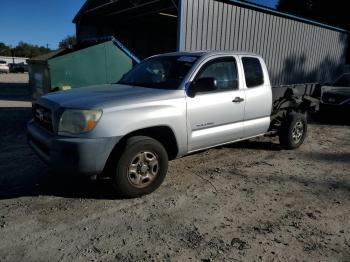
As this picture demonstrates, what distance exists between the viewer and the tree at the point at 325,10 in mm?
24016

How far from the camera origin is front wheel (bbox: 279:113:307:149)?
5.91m

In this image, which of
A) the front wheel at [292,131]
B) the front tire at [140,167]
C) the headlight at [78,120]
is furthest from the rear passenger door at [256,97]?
the headlight at [78,120]

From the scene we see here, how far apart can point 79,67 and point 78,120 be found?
480cm

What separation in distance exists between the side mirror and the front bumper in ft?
4.02

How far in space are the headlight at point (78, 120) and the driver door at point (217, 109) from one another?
1.25 metres

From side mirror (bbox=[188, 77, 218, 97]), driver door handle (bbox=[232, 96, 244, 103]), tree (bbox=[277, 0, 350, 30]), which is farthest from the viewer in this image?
tree (bbox=[277, 0, 350, 30])

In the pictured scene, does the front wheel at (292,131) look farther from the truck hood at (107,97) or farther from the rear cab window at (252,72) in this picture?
the truck hood at (107,97)

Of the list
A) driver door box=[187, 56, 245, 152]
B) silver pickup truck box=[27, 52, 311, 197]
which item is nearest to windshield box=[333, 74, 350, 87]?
silver pickup truck box=[27, 52, 311, 197]

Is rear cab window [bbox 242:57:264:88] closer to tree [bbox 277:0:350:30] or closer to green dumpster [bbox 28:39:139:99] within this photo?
green dumpster [bbox 28:39:139:99]

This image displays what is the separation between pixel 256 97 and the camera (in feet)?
16.9

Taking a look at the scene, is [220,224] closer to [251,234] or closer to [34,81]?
[251,234]

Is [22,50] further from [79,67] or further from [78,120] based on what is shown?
[78,120]

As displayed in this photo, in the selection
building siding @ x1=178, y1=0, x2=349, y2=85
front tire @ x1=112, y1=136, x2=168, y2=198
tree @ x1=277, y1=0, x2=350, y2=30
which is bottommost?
front tire @ x1=112, y1=136, x2=168, y2=198

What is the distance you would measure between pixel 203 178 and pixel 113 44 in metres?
5.22
